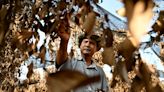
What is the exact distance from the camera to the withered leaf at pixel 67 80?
518mm

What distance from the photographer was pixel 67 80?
20.9 inches

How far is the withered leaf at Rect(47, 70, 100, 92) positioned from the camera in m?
0.52

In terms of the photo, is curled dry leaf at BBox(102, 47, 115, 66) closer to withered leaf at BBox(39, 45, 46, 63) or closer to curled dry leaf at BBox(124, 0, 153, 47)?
curled dry leaf at BBox(124, 0, 153, 47)

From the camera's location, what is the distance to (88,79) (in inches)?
20.7

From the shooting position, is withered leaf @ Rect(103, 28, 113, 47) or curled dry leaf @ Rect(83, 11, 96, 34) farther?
withered leaf @ Rect(103, 28, 113, 47)

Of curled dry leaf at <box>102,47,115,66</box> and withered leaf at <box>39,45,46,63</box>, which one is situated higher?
withered leaf at <box>39,45,46,63</box>

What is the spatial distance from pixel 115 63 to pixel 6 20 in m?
0.43

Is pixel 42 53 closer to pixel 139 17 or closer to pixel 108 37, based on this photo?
pixel 108 37

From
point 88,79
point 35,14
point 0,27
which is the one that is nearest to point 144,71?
point 88,79

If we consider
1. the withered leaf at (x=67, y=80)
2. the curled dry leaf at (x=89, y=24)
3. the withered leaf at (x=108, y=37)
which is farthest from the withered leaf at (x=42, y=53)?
the withered leaf at (x=67, y=80)

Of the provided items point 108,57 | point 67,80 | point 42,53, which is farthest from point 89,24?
point 42,53

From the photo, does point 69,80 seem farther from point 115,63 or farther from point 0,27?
point 0,27

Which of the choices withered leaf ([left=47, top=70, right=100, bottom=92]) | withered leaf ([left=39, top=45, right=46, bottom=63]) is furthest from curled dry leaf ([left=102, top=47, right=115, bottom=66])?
withered leaf ([left=39, top=45, right=46, bottom=63])

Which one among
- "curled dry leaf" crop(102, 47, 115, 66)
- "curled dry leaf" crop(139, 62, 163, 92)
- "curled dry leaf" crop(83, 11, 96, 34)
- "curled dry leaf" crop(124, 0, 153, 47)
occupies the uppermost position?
"curled dry leaf" crop(83, 11, 96, 34)
